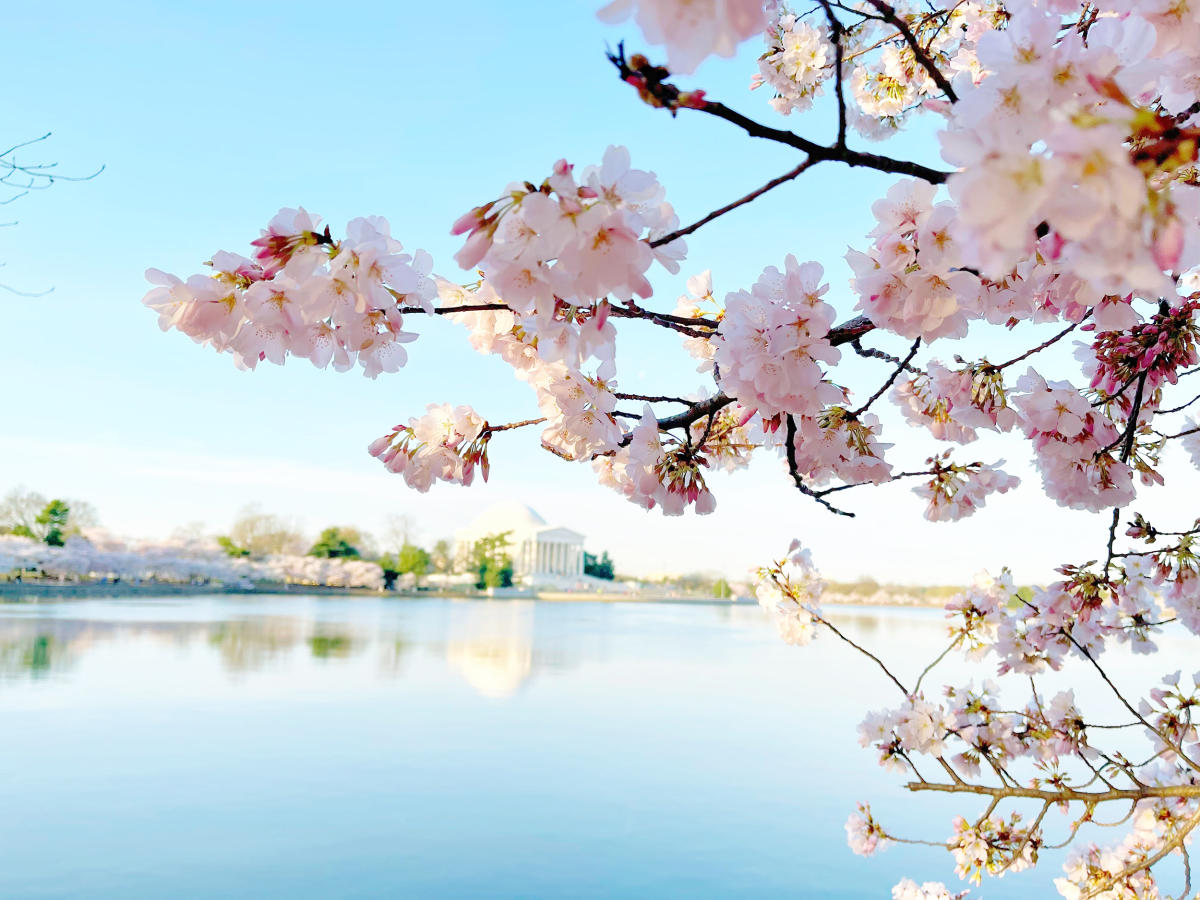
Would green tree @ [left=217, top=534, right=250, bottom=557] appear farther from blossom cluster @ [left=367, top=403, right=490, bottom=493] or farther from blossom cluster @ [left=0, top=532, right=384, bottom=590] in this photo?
blossom cluster @ [left=367, top=403, right=490, bottom=493]

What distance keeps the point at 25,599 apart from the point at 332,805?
1732cm

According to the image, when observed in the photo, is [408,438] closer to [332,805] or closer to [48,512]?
[332,805]

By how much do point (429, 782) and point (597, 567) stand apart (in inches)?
1448

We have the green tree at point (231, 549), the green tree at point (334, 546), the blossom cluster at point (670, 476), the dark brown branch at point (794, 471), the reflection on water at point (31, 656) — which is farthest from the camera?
the green tree at point (334, 546)

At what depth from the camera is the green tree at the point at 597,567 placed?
40.8m

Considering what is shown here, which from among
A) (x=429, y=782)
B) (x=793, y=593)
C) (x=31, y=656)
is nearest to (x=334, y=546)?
(x=31, y=656)

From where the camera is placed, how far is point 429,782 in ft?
15.0

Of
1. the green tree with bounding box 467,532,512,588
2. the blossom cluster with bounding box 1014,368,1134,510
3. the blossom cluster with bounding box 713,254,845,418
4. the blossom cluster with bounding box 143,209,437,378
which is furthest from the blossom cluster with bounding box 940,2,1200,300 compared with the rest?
the green tree with bounding box 467,532,512,588

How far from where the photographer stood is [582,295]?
23.0 inches

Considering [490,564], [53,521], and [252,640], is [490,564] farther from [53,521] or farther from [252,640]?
[252,640]

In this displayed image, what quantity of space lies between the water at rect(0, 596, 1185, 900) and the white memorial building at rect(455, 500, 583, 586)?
2991cm

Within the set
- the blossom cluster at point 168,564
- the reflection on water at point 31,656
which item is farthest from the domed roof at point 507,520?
the reflection on water at point 31,656

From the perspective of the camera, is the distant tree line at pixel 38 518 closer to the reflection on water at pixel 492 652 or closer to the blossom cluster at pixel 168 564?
the blossom cluster at pixel 168 564

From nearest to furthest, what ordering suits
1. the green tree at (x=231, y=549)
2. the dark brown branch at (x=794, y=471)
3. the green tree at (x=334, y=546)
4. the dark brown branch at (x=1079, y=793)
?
the dark brown branch at (x=794, y=471), the dark brown branch at (x=1079, y=793), the green tree at (x=231, y=549), the green tree at (x=334, y=546)
